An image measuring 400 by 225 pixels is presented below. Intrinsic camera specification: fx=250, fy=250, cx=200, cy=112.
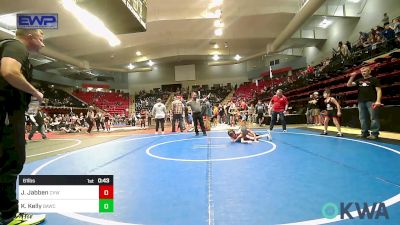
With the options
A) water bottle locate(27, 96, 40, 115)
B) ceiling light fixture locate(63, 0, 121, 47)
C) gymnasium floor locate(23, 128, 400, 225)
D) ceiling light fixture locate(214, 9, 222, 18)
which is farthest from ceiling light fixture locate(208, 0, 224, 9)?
gymnasium floor locate(23, 128, 400, 225)

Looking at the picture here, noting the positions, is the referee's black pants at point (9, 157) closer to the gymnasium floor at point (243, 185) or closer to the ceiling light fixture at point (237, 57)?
the gymnasium floor at point (243, 185)

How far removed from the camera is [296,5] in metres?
18.4

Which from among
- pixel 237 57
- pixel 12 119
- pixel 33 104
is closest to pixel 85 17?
pixel 33 104

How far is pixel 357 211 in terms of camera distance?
2250mm

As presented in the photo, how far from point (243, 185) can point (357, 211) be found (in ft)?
4.26

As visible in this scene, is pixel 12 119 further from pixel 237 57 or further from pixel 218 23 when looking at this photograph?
pixel 237 57

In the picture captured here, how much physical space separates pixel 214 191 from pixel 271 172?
46.5 inches

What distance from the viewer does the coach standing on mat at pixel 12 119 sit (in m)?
2.01

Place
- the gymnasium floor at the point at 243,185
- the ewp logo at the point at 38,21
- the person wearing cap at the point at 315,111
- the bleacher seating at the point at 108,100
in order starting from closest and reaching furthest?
the gymnasium floor at the point at 243,185 → the ewp logo at the point at 38,21 → the person wearing cap at the point at 315,111 → the bleacher seating at the point at 108,100

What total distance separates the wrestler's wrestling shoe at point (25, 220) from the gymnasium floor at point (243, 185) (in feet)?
0.44

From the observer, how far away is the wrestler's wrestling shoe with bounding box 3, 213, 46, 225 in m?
2.14

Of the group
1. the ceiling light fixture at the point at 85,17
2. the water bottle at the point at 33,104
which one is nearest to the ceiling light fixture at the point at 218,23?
the ceiling light fixture at the point at 85,17

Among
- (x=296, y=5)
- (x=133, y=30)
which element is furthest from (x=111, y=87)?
(x=133, y=30)

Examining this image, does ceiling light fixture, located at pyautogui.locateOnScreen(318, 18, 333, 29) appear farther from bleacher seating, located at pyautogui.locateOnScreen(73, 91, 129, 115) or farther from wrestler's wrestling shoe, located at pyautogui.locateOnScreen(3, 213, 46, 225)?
bleacher seating, located at pyautogui.locateOnScreen(73, 91, 129, 115)
